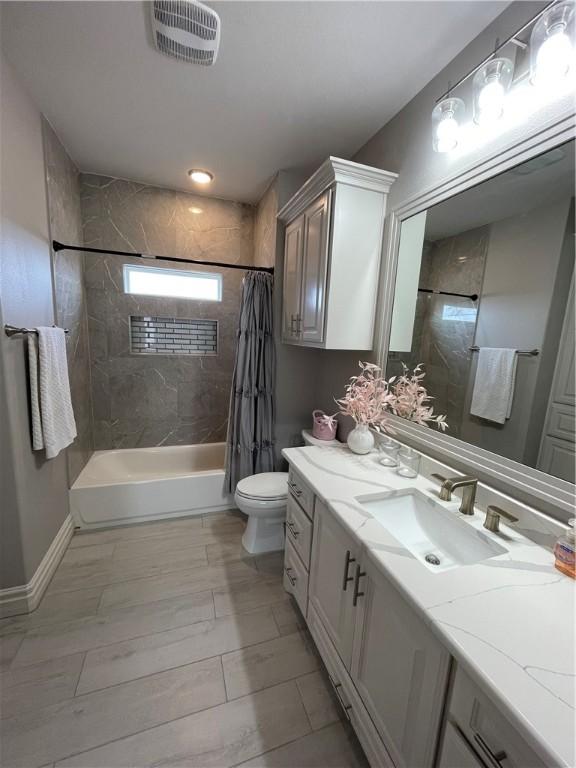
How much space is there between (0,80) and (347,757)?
10.1 feet

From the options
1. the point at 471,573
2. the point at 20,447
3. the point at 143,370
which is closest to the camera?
the point at 471,573

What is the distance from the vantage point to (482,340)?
1.19 metres

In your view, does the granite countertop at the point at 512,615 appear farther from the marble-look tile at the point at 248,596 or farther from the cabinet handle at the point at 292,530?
the marble-look tile at the point at 248,596

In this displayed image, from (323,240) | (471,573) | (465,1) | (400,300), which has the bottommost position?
(471,573)

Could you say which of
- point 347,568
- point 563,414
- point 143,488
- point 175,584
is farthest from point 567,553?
point 143,488

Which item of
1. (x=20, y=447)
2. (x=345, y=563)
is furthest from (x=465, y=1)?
(x=20, y=447)

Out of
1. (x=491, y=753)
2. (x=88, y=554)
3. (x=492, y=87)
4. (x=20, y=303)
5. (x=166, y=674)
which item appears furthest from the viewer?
(x=88, y=554)

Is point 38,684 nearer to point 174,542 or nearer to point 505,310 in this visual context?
point 174,542

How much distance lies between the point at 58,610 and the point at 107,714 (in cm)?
66

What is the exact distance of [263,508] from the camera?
6.22ft

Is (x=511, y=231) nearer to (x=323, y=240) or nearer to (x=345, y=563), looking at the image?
(x=323, y=240)

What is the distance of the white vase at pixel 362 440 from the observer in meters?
1.63

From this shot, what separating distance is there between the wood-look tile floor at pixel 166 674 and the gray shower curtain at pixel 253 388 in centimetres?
72

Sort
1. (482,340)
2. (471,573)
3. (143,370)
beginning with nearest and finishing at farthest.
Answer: (471,573)
(482,340)
(143,370)
